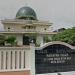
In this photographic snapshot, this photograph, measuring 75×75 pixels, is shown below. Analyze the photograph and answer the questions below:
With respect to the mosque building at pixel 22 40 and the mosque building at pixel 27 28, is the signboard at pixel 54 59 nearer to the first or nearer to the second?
the mosque building at pixel 22 40

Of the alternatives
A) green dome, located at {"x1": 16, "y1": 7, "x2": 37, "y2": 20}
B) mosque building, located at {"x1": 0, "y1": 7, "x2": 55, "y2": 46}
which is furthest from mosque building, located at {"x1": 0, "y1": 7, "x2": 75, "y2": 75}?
green dome, located at {"x1": 16, "y1": 7, "x2": 37, "y2": 20}

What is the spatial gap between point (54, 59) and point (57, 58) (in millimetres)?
168

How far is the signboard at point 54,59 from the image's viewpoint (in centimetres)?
1073

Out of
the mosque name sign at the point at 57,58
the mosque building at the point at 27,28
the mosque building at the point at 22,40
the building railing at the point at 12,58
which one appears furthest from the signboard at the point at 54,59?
the mosque building at the point at 27,28

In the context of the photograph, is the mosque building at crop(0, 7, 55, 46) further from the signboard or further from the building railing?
the building railing

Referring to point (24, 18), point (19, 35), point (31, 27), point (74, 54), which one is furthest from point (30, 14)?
point (74, 54)

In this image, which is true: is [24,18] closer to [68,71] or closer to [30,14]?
[30,14]

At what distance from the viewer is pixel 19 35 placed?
124 feet

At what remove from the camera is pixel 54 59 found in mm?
10984

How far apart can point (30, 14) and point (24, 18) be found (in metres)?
1.53

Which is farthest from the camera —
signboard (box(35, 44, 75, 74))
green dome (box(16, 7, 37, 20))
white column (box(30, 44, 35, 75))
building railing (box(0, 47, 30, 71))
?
green dome (box(16, 7, 37, 20))

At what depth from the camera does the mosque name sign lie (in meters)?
10.9

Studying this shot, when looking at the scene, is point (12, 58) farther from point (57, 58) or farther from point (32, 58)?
point (57, 58)

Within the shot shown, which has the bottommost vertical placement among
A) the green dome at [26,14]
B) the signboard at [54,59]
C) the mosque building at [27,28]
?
the signboard at [54,59]
